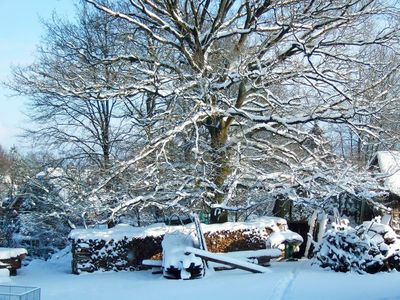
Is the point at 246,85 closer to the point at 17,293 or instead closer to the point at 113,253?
the point at 113,253

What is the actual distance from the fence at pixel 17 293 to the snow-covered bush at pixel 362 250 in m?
7.87

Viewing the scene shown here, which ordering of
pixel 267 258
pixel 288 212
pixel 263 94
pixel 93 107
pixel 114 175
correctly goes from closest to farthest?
1. pixel 267 258
2. pixel 114 175
3. pixel 263 94
4. pixel 288 212
5. pixel 93 107

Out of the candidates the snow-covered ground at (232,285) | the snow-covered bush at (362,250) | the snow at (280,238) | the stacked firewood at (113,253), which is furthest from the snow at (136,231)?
the snow-covered bush at (362,250)

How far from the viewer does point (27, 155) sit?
2300 cm

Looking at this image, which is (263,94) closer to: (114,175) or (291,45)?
(291,45)

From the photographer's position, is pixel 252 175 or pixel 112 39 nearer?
pixel 252 175

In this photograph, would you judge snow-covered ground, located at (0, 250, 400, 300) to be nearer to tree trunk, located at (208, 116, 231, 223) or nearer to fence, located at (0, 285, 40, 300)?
tree trunk, located at (208, 116, 231, 223)

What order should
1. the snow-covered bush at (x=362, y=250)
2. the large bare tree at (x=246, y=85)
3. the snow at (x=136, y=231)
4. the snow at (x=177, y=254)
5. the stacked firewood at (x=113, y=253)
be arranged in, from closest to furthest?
the snow-covered bush at (x=362, y=250) < the snow at (x=177, y=254) < the stacked firewood at (x=113, y=253) < the snow at (x=136, y=231) < the large bare tree at (x=246, y=85)

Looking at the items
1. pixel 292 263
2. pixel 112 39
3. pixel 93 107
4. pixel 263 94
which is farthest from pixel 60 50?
pixel 292 263

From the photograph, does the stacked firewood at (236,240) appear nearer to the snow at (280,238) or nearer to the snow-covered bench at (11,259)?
the snow at (280,238)

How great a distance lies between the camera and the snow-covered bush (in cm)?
1142

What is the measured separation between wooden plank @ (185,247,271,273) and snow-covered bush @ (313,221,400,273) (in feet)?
5.07

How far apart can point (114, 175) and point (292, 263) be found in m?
5.49

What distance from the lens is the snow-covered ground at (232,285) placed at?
29.2 ft
